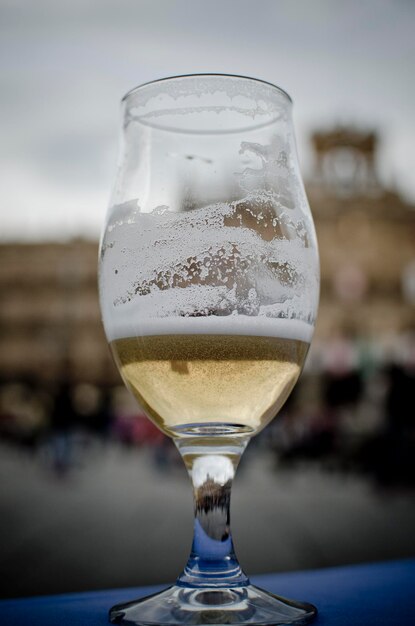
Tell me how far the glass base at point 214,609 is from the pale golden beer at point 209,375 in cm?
7

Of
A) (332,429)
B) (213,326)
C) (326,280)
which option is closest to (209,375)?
(213,326)

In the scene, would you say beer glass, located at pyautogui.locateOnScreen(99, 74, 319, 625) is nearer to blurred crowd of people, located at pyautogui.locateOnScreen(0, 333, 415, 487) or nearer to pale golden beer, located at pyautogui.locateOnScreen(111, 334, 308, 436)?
pale golden beer, located at pyautogui.locateOnScreen(111, 334, 308, 436)

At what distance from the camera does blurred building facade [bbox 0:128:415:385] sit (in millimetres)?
16188

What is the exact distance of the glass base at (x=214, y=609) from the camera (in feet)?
0.92

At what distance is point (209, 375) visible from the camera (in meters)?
0.31

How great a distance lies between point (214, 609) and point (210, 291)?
13cm

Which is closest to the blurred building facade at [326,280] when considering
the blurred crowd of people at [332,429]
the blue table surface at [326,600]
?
the blurred crowd of people at [332,429]

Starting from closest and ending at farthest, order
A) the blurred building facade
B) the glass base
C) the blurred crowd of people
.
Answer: the glass base, the blurred crowd of people, the blurred building facade

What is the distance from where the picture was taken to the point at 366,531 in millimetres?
2314

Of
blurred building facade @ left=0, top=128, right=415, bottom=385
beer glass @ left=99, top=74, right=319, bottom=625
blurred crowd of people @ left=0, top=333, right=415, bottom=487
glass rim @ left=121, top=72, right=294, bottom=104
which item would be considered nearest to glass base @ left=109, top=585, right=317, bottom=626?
beer glass @ left=99, top=74, right=319, bottom=625

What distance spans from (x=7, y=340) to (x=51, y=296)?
158 centimetres

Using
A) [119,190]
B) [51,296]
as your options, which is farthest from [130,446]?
[51,296]

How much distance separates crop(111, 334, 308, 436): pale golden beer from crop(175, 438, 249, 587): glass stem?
1 cm

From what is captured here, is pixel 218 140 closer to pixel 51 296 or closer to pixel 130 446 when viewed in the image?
pixel 130 446
